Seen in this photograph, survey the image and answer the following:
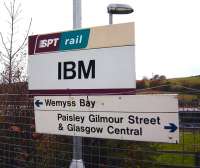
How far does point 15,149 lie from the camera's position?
8141 millimetres

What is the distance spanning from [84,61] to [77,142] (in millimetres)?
1024

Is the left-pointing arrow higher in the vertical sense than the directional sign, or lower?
higher

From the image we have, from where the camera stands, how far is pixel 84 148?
6.97m

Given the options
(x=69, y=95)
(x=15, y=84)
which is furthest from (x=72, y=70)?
(x=15, y=84)

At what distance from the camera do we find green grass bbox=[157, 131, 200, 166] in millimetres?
5559

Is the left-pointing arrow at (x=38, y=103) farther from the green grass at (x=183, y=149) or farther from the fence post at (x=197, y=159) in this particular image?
the fence post at (x=197, y=159)

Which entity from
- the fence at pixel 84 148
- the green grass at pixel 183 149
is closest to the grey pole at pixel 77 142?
the fence at pixel 84 148

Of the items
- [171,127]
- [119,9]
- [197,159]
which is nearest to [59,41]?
[119,9]

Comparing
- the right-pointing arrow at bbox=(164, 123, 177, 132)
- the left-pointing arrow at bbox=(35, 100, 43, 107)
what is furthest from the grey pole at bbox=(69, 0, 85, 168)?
the right-pointing arrow at bbox=(164, 123, 177, 132)

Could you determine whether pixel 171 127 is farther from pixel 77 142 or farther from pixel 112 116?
pixel 77 142

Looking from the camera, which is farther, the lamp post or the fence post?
the lamp post

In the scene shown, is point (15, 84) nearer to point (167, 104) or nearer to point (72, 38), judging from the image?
point (72, 38)

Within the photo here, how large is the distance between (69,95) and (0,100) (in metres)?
2.39

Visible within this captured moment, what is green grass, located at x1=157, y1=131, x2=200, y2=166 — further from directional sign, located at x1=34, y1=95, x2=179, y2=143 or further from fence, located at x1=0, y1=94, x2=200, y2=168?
directional sign, located at x1=34, y1=95, x2=179, y2=143
